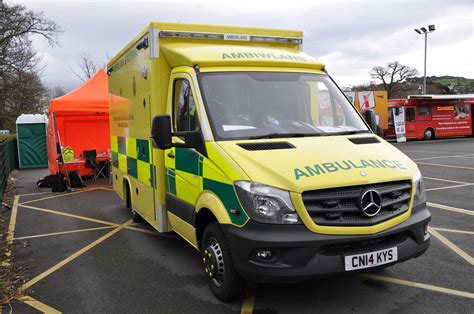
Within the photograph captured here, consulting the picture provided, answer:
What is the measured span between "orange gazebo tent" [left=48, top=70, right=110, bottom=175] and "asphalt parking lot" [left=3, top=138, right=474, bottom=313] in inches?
191

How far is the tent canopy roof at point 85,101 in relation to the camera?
11.8 metres

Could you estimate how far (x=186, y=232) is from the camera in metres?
4.69

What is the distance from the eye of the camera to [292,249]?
10.9 feet

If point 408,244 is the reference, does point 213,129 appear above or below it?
above

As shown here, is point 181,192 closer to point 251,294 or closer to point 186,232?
point 186,232

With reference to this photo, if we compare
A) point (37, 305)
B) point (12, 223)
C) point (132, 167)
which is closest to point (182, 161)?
point (37, 305)

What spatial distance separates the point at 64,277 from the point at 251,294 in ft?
7.48

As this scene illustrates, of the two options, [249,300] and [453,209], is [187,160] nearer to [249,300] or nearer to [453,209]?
[249,300]

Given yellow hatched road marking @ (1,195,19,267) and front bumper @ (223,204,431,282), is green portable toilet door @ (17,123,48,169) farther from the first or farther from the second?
front bumper @ (223,204,431,282)

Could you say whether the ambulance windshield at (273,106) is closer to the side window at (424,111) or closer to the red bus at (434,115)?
the red bus at (434,115)

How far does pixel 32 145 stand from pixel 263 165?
17.9 m

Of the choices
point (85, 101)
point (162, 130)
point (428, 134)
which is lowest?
point (428, 134)

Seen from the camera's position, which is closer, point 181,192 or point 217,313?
point 217,313

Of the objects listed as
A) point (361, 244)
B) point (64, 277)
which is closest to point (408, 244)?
point (361, 244)
